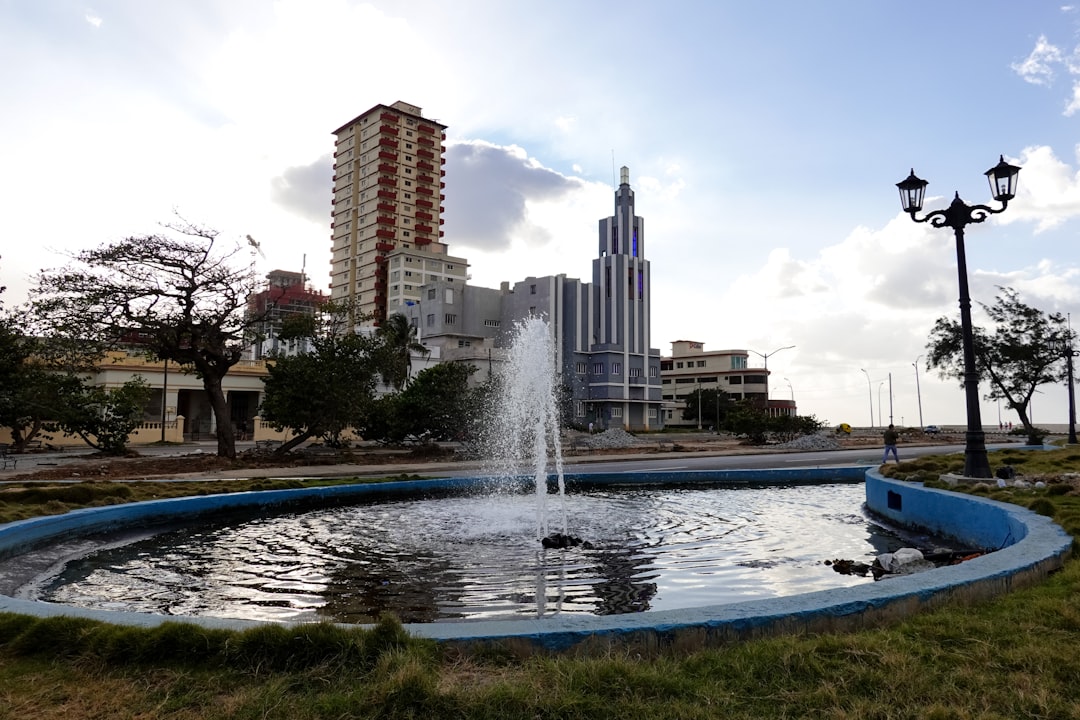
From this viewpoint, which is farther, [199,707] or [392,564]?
[392,564]

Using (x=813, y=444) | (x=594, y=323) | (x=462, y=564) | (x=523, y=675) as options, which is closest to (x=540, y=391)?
(x=462, y=564)

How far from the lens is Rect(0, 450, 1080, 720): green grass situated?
3.27 metres

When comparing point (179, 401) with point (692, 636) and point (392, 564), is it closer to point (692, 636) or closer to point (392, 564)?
point (392, 564)

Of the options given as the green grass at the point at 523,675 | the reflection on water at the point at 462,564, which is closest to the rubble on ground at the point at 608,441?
the reflection on water at the point at 462,564

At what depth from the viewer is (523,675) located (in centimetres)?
360

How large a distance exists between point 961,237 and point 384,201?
102 m

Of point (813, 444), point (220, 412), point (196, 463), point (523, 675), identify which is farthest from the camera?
point (813, 444)

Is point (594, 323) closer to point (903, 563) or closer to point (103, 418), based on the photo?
point (103, 418)

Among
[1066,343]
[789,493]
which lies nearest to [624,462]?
[789,493]

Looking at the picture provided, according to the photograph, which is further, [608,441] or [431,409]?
[608,441]

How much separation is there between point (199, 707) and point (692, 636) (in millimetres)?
2633

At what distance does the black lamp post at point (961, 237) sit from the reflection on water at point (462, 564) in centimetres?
220

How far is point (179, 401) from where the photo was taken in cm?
5297

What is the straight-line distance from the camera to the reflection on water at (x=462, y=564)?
6.58 metres
